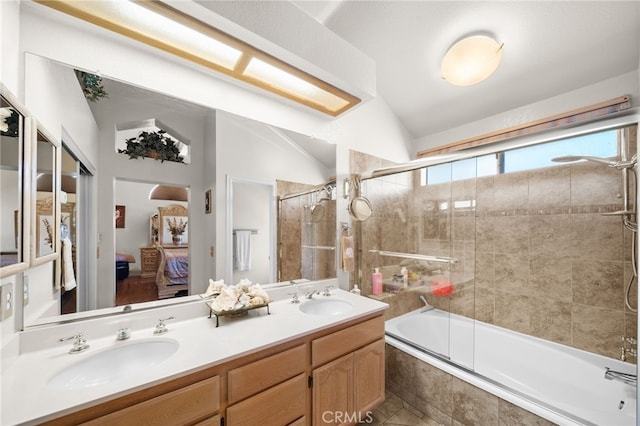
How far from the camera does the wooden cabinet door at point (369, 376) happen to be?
4.93ft

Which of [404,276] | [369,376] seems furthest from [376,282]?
[369,376]

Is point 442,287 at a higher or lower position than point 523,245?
lower

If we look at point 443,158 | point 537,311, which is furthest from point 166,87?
point 537,311

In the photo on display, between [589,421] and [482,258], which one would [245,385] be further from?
[482,258]

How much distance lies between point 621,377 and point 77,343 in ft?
10.1

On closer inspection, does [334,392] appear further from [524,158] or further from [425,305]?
[524,158]

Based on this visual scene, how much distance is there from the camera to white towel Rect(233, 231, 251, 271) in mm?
1624

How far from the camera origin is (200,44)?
1.33 metres

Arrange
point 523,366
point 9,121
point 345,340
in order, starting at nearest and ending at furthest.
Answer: point 9,121
point 345,340
point 523,366

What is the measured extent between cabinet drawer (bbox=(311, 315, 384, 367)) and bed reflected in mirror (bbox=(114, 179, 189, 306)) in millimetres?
840

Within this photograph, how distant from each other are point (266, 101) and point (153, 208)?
104 cm

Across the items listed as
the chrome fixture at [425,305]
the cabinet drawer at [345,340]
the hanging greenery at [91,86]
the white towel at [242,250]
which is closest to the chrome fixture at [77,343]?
the white towel at [242,250]

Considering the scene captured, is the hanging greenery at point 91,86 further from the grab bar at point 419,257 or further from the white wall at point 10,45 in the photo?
the grab bar at point 419,257

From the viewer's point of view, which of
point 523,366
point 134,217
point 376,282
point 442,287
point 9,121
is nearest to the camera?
point 9,121
